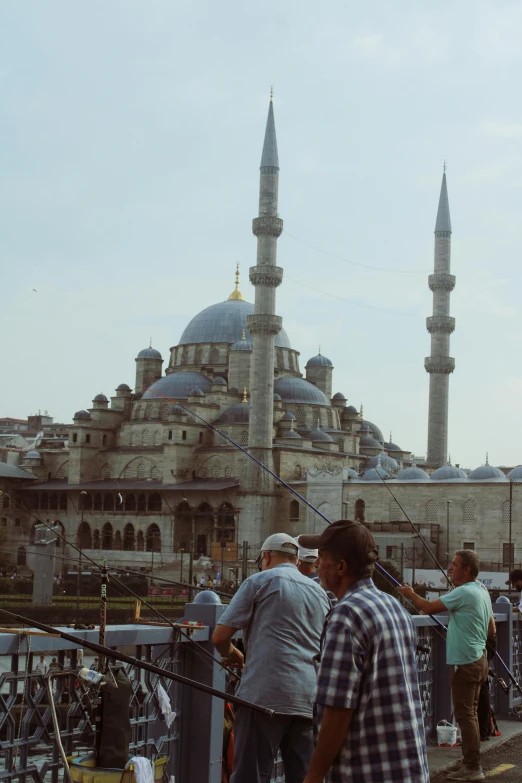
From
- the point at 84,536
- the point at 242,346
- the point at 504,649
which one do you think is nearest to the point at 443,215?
the point at 242,346

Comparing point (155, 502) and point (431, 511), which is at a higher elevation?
point (155, 502)

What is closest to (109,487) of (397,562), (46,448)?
(46,448)

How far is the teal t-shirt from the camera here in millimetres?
5879

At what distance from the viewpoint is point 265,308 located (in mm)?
41906

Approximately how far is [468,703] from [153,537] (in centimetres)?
4156

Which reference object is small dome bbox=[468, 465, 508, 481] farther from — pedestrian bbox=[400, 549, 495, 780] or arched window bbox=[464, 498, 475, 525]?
pedestrian bbox=[400, 549, 495, 780]

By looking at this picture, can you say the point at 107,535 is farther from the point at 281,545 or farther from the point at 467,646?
the point at 281,545

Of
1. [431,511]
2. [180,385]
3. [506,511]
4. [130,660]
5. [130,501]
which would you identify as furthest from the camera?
[180,385]

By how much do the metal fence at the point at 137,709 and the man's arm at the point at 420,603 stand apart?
22 cm

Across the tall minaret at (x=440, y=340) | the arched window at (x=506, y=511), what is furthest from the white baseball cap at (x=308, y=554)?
the tall minaret at (x=440, y=340)

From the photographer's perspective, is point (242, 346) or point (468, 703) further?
point (242, 346)

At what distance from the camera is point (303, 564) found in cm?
500

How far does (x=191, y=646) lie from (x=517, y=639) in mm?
4696

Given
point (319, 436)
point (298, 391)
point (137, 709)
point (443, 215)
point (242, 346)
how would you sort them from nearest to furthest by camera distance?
point (137, 709)
point (443, 215)
point (319, 436)
point (242, 346)
point (298, 391)
